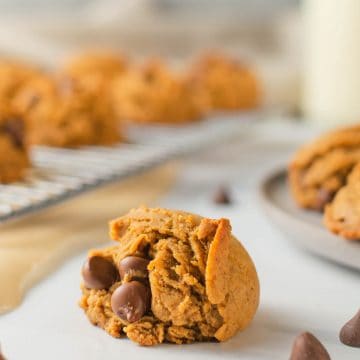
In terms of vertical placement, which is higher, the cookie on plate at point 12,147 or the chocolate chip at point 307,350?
the cookie on plate at point 12,147

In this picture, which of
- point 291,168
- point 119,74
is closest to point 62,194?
point 291,168

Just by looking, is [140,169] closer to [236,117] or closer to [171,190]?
[171,190]

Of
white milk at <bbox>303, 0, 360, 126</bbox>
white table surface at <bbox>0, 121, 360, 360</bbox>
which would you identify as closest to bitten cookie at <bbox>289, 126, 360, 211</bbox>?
white table surface at <bbox>0, 121, 360, 360</bbox>

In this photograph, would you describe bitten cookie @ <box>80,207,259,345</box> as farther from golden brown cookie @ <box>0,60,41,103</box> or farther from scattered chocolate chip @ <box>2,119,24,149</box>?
golden brown cookie @ <box>0,60,41,103</box>

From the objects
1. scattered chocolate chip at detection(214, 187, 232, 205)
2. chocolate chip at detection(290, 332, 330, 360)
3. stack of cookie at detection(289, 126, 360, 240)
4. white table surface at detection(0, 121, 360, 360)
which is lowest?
scattered chocolate chip at detection(214, 187, 232, 205)

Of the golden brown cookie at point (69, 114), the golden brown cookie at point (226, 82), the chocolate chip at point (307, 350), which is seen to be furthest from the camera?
the golden brown cookie at point (226, 82)

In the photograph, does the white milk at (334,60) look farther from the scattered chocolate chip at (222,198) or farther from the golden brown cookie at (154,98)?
the scattered chocolate chip at (222,198)

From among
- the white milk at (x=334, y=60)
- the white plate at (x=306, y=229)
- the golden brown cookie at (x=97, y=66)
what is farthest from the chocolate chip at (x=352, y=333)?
the golden brown cookie at (x=97, y=66)
